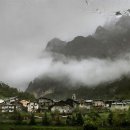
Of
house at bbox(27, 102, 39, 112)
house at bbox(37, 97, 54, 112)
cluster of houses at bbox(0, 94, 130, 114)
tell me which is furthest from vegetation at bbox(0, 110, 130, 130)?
house at bbox(27, 102, 39, 112)

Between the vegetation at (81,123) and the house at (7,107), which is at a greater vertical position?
the house at (7,107)

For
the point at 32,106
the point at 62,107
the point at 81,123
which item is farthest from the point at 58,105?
the point at 81,123

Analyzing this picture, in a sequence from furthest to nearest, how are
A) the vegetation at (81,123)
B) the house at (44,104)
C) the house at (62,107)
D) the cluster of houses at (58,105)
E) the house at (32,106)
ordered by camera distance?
1. the house at (32,106)
2. the house at (44,104)
3. the cluster of houses at (58,105)
4. the house at (62,107)
5. the vegetation at (81,123)

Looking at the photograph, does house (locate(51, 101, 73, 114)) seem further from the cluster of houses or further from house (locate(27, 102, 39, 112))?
house (locate(27, 102, 39, 112))

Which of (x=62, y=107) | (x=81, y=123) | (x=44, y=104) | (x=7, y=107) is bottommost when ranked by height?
(x=81, y=123)

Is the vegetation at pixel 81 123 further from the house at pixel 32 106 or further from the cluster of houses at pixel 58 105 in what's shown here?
the house at pixel 32 106

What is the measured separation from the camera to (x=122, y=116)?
10419cm

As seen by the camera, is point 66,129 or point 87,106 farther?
point 87,106

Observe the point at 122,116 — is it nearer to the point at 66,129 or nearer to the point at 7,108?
the point at 66,129

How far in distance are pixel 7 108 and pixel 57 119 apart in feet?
228

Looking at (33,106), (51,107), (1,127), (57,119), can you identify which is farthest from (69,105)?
(1,127)

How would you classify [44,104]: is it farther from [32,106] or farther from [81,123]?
[81,123]

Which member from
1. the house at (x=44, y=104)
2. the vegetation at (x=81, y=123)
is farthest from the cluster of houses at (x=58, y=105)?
the vegetation at (x=81, y=123)

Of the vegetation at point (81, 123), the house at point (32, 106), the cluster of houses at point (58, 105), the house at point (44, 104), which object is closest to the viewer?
the vegetation at point (81, 123)
